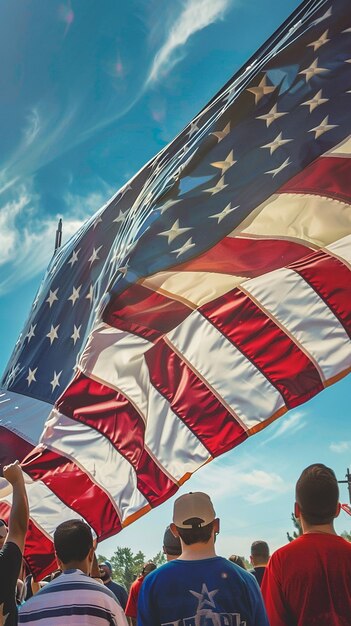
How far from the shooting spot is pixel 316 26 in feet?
12.0

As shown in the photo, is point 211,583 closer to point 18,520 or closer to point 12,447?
point 18,520

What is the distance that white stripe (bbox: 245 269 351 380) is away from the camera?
5.03 meters

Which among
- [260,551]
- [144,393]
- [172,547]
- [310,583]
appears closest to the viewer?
[310,583]

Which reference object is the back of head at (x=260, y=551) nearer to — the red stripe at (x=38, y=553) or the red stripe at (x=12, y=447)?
the red stripe at (x=38, y=553)

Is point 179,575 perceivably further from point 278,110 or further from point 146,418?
point 278,110

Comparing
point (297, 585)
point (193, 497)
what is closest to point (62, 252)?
point (193, 497)

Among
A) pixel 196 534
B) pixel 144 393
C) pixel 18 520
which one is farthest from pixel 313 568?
pixel 144 393

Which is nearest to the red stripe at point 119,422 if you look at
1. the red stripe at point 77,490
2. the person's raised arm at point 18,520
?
the red stripe at point 77,490

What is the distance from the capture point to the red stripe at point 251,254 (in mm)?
4125

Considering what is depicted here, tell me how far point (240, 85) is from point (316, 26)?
0.57 meters

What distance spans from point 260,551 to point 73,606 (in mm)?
3242

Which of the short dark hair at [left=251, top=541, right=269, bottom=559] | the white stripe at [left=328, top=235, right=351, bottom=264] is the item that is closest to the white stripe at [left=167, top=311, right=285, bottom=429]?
the white stripe at [left=328, top=235, right=351, bottom=264]

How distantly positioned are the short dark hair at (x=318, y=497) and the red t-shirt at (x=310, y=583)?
0.08 metres

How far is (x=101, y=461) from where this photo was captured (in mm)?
4641
